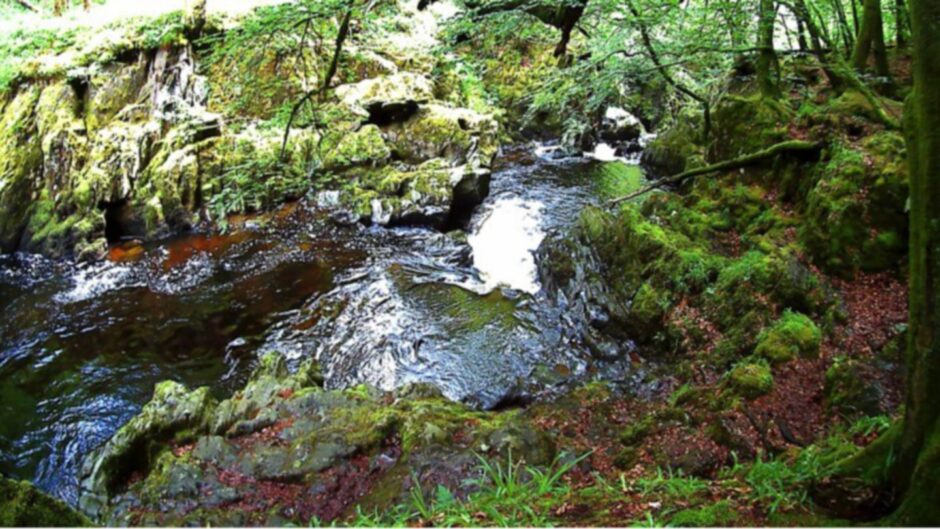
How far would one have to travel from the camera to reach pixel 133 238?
14906mm

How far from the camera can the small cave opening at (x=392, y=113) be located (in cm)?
1722

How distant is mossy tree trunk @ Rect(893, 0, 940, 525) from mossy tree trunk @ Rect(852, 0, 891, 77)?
8.26 m

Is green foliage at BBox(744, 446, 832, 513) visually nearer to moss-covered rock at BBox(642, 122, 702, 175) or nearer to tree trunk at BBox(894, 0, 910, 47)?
tree trunk at BBox(894, 0, 910, 47)

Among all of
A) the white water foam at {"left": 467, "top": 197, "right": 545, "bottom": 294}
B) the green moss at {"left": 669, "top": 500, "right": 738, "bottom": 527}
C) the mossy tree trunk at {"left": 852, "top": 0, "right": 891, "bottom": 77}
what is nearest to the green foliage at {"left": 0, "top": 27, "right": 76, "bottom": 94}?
the white water foam at {"left": 467, "top": 197, "right": 545, "bottom": 294}

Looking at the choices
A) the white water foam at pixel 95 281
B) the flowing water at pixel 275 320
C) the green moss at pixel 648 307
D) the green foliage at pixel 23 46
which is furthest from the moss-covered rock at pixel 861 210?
the green foliage at pixel 23 46

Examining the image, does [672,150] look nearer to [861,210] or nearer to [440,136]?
[440,136]

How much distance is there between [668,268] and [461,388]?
4.03 meters

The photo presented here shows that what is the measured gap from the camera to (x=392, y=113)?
17.4 m

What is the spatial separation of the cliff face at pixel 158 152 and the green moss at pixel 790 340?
9650 millimetres

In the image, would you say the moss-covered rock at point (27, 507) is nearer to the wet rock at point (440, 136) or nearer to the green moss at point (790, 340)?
the green moss at point (790, 340)

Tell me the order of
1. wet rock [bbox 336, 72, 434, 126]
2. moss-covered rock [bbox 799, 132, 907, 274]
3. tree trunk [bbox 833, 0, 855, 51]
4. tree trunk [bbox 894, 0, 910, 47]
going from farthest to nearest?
wet rock [bbox 336, 72, 434, 126]
tree trunk [bbox 833, 0, 855, 51]
tree trunk [bbox 894, 0, 910, 47]
moss-covered rock [bbox 799, 132, 907, 274]

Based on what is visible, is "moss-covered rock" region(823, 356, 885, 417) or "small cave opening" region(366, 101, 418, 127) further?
"small cave opening" region(366, 101, 418, 127)

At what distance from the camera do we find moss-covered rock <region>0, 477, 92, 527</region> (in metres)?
2.48

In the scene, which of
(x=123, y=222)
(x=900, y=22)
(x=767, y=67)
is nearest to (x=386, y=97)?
(x=123, y=222)
